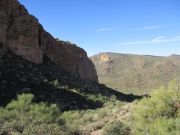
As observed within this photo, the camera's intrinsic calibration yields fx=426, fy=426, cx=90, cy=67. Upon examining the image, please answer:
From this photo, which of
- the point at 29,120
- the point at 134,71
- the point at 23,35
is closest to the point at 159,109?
the point at 29,120

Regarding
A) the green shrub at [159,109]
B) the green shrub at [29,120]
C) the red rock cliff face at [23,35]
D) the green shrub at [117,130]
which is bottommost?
the green shrub at [117,130]

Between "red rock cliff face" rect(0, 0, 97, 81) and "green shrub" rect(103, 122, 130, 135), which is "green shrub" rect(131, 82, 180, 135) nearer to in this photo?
"green shrub" rect(103, 122, 130, 135)

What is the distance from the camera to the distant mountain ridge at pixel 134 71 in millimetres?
112875

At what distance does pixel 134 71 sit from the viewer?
13675 cm

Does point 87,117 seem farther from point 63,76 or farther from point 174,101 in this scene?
point 63,76

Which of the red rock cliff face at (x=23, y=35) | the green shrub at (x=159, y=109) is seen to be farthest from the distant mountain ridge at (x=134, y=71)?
the green shrub at (x=159, y=109)

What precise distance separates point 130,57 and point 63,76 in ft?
335

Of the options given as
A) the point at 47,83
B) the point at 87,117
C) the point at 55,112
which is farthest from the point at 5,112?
the point at 47,83

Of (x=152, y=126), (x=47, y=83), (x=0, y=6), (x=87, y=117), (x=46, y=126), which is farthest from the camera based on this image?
(x=0, y=6)

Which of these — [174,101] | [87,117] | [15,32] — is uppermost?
[15,32]

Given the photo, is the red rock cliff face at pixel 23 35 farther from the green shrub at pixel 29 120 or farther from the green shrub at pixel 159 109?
the green shrub at pixel 159 109

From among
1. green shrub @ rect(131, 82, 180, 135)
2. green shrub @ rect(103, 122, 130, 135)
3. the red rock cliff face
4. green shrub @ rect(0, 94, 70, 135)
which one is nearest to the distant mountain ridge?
the red rock cliff face

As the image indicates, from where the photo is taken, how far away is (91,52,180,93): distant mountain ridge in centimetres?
11288

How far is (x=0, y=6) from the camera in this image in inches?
2084
